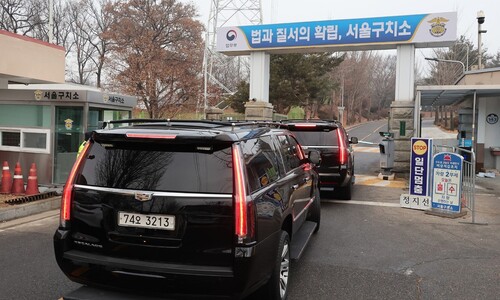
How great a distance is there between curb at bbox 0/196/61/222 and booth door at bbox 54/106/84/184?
→ 132 centimetres

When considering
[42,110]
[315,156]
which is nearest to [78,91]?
[42,110]

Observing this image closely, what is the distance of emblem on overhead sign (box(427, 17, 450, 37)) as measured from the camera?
13.2m

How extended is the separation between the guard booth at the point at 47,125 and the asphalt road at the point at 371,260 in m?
2.30

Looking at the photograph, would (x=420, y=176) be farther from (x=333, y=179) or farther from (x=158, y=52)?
(x=158, y=52)

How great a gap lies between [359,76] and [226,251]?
66.6m

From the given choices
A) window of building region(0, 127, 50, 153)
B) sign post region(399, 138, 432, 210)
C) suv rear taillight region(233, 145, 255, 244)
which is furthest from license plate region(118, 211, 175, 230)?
window of building region(0, 127, 50, 153)

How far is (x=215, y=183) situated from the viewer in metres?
3.19

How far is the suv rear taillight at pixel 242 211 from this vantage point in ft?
10.3

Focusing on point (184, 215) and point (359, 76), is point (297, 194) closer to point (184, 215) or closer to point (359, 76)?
point (184, 215)

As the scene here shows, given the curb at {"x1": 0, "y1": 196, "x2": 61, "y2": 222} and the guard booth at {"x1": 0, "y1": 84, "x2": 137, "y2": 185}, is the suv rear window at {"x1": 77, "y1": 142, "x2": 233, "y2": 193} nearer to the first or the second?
the curb at {"x1": 0, "y1": 196, "x2": 61, "y2": 222}

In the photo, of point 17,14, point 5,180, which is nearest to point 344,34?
point 5,180

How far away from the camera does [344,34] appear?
14453mm

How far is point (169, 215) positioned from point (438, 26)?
1290 centimetres

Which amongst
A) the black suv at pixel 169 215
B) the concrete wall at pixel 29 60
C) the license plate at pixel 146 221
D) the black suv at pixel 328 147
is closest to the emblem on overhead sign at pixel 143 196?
the black suv at pixel 169 215
